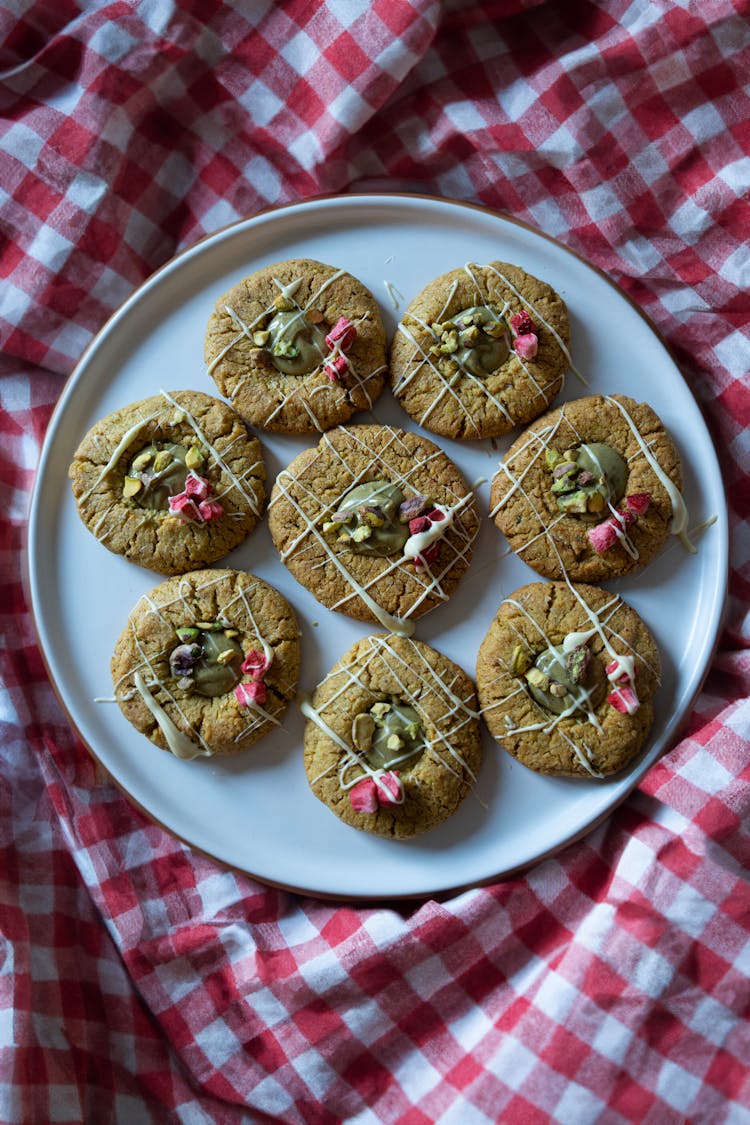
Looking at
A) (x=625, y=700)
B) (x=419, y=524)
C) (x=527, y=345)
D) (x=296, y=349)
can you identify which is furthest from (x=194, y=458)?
(x=625, y=700)

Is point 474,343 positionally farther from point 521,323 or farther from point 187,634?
point 187,634

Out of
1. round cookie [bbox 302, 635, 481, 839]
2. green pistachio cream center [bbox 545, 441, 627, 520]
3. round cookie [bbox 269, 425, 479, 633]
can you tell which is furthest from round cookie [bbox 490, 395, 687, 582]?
round cookie [bbox 302, 635, 481, 839]

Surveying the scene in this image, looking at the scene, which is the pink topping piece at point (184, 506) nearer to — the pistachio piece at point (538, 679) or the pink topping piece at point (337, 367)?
the pink topping piece at point (337, 367)

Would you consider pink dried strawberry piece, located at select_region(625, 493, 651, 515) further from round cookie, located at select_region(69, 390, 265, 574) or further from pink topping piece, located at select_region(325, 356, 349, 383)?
round cookie, located at select_region(69, 390, 265, 574)

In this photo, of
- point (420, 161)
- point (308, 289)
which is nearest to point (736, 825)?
point (308, 289)

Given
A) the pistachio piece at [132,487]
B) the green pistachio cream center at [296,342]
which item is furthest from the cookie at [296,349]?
the pistachio piece at [132,487]

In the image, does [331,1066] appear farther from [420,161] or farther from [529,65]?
[529,65]
